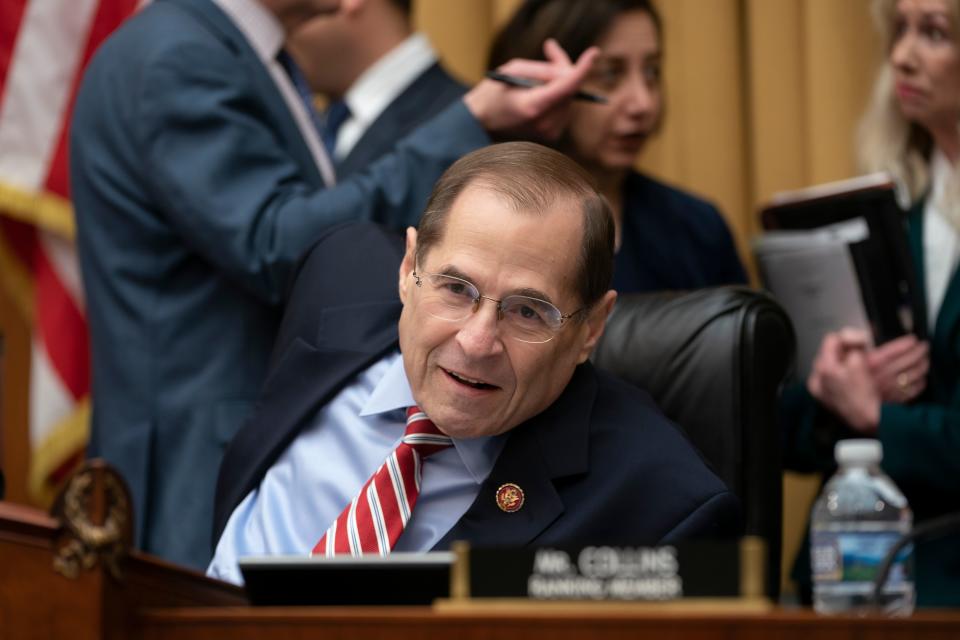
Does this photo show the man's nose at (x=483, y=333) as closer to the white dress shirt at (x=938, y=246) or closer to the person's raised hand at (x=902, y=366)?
the person's raised hand at (x=902, y=366)

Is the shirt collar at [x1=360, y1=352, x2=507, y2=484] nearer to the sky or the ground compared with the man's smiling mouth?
nearer to the ground

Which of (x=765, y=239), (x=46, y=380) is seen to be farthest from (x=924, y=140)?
(x=46, y=380)

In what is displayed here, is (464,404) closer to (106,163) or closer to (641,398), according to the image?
(641,398)

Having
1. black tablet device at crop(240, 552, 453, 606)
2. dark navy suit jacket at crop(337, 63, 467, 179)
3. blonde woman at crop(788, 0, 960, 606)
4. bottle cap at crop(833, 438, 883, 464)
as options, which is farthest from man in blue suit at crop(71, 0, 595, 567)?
black tablet device at crop(240, 552, 453, 606)

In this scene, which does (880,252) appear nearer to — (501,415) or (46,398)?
(501,415)

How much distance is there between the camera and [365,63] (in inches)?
142

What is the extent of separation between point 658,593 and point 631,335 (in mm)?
1204

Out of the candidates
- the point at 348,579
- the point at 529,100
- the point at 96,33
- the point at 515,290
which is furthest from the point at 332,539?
the point at 96,33

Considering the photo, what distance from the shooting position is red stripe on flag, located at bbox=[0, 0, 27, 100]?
3613 mm

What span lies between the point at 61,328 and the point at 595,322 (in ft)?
6.34

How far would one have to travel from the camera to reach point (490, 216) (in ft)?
6.48

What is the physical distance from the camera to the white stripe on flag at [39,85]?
11.8 ft

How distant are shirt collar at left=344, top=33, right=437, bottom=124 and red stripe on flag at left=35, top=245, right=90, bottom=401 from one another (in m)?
0.84

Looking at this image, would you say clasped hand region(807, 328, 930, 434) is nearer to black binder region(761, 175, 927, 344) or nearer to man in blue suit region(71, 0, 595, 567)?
black binder region(761, 175, 927, 344)
